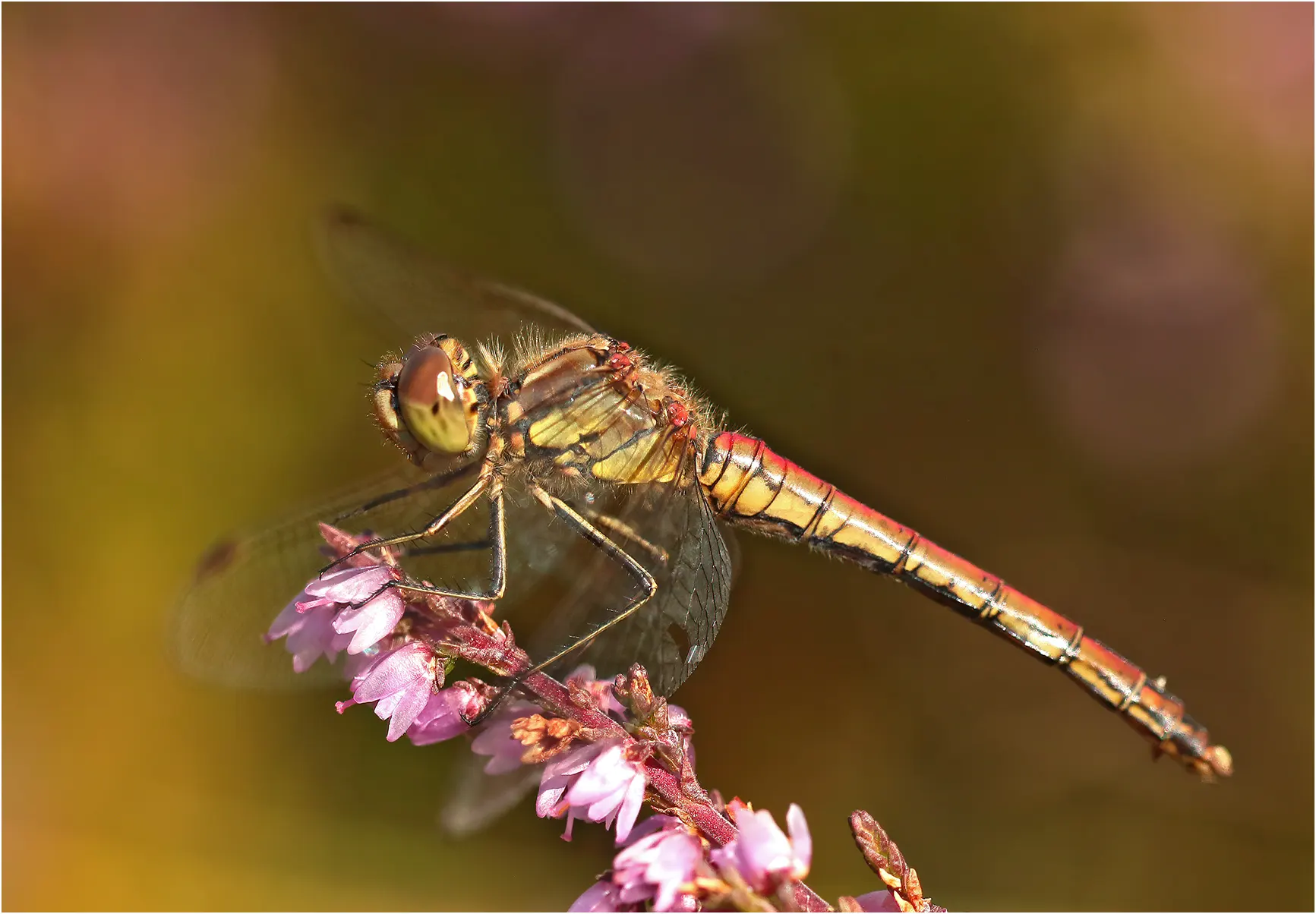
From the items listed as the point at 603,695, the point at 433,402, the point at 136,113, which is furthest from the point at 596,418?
the point at 136,113

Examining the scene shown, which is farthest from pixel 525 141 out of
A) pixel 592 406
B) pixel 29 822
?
pixel 29 822

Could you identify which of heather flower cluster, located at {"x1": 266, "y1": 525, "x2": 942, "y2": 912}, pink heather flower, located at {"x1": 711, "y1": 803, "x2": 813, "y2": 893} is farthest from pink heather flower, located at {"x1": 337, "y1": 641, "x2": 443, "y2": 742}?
pink heather flower, located at {"x1": 711, "y1": 803, "x2": 813, "y2": 893}

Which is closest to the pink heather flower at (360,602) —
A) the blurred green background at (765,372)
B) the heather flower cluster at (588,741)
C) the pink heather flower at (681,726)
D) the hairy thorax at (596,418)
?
the heather flower cluster at (588,741)

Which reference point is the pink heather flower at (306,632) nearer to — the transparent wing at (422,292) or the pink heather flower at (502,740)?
the pink heather flower at (502,740)

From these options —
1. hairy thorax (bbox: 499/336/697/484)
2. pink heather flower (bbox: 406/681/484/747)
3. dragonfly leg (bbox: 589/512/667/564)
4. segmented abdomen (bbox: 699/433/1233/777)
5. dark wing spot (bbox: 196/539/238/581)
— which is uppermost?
segmented abdomen (bbox: 699/433/1233/777)

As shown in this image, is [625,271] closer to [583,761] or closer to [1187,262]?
[1187,262]

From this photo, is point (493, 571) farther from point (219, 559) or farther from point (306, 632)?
point (219, 559)

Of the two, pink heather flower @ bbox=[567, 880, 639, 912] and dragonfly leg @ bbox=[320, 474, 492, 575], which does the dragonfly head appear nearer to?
dragonfly leg @ bbox=[320, 474, 492, 575]

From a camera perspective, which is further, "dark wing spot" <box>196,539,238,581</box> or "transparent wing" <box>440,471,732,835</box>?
"dark wing spot" <box>196,539,238,581</box>
